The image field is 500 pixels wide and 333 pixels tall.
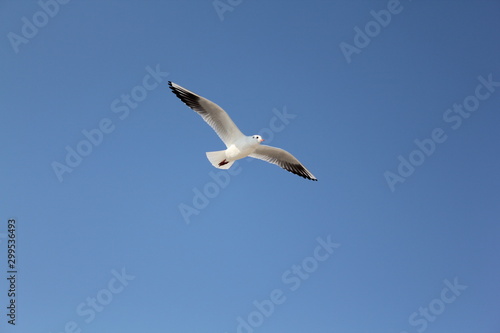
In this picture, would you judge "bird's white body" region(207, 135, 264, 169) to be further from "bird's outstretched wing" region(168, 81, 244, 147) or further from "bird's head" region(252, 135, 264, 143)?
"bird's outstretched wing" region(168, 81, 244, 147)

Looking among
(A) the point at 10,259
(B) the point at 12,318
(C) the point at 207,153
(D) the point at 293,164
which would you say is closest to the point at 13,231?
(A) the point at 10,259

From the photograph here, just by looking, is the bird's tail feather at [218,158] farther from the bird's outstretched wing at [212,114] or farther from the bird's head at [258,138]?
the bird's head at [258,138]

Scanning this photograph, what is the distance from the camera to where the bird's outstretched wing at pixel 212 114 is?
22.2ft

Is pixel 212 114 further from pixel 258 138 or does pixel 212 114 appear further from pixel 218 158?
pixel 258 138

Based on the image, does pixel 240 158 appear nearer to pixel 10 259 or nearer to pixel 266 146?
pixel 266 146

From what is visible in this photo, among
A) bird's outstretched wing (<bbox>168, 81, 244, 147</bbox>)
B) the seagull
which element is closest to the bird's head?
the seagull

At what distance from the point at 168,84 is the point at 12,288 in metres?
3.81

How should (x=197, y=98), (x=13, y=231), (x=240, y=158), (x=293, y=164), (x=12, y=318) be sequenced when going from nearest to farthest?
(x=12, y=318)
(x=13, y=231)
(x=197, y=98)
(x=240, y=158)
(x=293, y=164)

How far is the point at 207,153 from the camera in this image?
275 inches

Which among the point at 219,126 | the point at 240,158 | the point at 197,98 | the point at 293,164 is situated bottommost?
the point at 293,164

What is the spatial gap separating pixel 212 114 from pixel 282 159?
1.72 m

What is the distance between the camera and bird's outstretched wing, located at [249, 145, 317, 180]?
7.56 m

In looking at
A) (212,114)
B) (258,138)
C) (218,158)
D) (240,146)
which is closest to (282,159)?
(258,138)

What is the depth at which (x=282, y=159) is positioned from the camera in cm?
786
